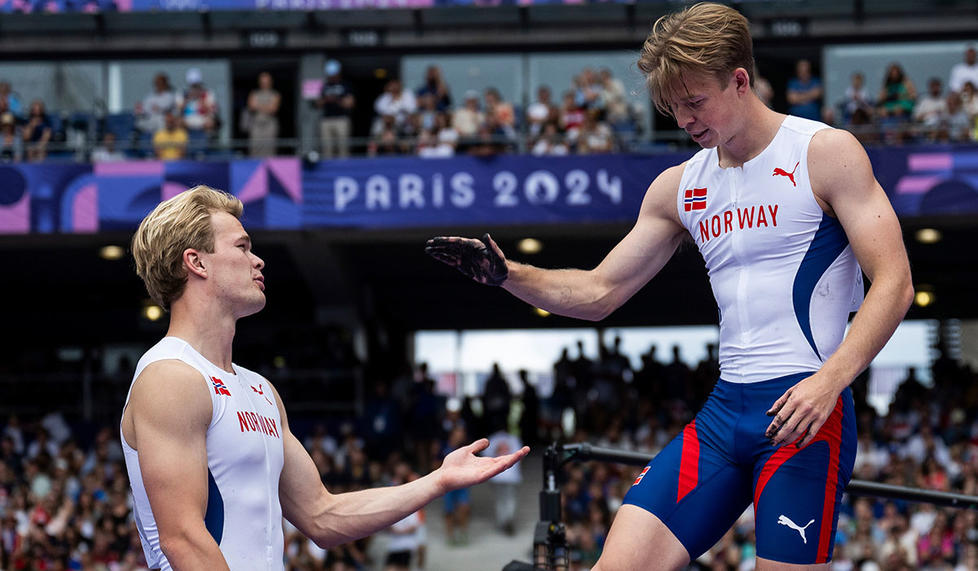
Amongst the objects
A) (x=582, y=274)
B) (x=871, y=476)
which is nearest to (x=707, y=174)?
(x=582, y=274)

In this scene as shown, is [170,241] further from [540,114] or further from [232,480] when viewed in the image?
[540,114]

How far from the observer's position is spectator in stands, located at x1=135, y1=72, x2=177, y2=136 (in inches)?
744

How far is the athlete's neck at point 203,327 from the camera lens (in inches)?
138

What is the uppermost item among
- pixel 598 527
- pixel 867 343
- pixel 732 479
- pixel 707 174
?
pixel 707 174

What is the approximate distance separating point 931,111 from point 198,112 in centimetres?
1155

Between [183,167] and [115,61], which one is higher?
[115,61]

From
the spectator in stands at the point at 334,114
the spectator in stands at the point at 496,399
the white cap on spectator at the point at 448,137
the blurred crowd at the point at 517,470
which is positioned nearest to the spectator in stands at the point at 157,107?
Answer: the spectator in stands at the point at 334,114

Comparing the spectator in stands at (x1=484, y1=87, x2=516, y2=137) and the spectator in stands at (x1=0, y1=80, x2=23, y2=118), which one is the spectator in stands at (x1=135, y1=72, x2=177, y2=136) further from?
the spectator in stands at (x1=484, y1=87, x2=516, y2=137)

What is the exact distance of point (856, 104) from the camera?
1814 cm

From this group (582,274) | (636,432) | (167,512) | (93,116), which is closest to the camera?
(167,512)

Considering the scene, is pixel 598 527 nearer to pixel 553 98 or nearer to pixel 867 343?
pixel 553 98

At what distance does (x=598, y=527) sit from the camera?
14.6 meters

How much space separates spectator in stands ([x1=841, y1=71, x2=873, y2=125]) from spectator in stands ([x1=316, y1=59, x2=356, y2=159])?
7906mm

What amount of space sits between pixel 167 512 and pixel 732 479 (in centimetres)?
171
